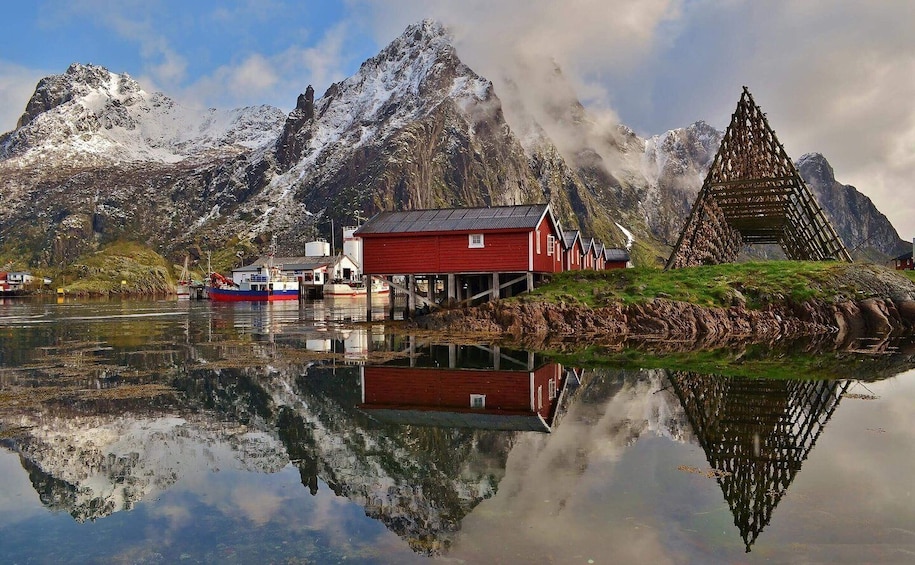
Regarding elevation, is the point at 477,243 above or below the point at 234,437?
above

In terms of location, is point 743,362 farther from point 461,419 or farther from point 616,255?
point 616,255

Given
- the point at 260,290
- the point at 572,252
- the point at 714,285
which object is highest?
the point at 572,252

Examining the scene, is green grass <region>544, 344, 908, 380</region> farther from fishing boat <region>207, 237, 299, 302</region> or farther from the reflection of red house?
fishing boat <region>207, 237, 299, 302</region>

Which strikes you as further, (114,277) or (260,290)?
(114,277)

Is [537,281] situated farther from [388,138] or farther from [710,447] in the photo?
[388,138]

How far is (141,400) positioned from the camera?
18.7m

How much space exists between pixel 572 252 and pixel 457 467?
168 feet

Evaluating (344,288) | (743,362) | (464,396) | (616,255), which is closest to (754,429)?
(464,396)

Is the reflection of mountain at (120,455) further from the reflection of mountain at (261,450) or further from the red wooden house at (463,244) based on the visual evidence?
the red wooden house at (463,244)

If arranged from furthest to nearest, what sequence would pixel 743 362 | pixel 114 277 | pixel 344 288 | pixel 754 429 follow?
pixel 114 277 < pixel 344 288 < pixel 743 362 < pixel 754 429

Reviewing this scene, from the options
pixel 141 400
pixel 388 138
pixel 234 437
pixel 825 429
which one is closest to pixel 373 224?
pixel 141 400

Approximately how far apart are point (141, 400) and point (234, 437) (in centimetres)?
567

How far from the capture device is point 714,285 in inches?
1535

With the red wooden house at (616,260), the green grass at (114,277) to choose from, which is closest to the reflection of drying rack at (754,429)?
the red wooden house at (616,260)
